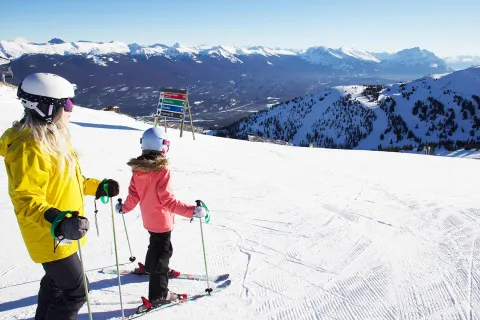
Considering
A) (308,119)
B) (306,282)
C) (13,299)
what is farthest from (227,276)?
(308,119)

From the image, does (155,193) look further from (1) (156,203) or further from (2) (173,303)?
(2) (173,303)

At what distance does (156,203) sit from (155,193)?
12 centimetres

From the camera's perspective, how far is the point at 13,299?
3.94m

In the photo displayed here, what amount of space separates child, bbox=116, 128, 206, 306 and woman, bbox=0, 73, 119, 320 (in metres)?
0.77

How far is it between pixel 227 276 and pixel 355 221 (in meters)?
3.22

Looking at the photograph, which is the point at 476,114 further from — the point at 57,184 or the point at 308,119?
the point at 57,184

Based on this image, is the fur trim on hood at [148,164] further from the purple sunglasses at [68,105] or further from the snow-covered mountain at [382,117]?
the snow-covered mountain at [382,117]

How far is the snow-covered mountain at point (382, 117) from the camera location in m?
107

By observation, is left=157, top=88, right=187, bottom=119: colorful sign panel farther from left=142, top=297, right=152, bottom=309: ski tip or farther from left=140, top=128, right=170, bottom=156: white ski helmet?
left=142, top=297, right=152, bottom=309: ski tip

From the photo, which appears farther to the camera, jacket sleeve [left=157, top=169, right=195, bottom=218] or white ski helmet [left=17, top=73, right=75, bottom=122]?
jacket sleeve [left=157, top=169, right=195, bottom=218]

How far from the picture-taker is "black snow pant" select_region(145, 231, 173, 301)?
3777 millimetres

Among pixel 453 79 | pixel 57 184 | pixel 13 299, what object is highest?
pixel 453 79

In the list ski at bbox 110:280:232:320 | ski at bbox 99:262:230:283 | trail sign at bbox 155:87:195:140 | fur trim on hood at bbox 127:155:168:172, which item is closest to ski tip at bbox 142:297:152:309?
ski at bbox 110:280:232:320

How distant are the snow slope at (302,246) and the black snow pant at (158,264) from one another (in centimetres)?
24
